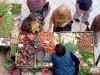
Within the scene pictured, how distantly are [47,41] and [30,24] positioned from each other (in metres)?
0.64

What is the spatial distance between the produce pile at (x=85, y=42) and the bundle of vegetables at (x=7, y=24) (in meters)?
1.93

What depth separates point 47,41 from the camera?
6441mm

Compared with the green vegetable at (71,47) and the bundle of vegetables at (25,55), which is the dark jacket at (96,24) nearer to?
the green vegetable at (71,47)

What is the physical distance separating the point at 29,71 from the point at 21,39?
0.92 metres

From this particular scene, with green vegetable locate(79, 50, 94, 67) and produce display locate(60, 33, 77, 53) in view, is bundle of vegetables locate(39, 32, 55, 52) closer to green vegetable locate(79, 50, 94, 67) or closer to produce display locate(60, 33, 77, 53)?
produce display locate(60, 33, 77, 53)

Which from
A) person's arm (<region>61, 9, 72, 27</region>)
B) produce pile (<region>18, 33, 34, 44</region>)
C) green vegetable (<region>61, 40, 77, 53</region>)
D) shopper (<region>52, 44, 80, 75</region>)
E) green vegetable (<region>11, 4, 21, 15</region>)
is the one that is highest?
green vegetable (<region>11, 4, 21, 15</region>)

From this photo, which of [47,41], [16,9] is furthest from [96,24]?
[16,9]

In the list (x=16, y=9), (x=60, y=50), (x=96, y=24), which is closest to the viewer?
(x=60, y=50)

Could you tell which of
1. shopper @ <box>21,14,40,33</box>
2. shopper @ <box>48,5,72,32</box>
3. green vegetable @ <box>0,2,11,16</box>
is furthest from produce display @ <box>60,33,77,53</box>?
green vegetable @ <box>0,2,11,16</box>

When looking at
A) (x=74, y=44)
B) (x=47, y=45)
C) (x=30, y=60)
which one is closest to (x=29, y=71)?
(x=30, y=60)

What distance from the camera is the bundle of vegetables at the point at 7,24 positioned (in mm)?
6641

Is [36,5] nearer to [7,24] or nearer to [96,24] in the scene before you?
[7,24]

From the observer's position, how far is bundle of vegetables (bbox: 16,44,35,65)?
19.9 ft

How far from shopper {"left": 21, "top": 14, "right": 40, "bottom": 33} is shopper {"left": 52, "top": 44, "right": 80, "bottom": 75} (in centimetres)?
117
